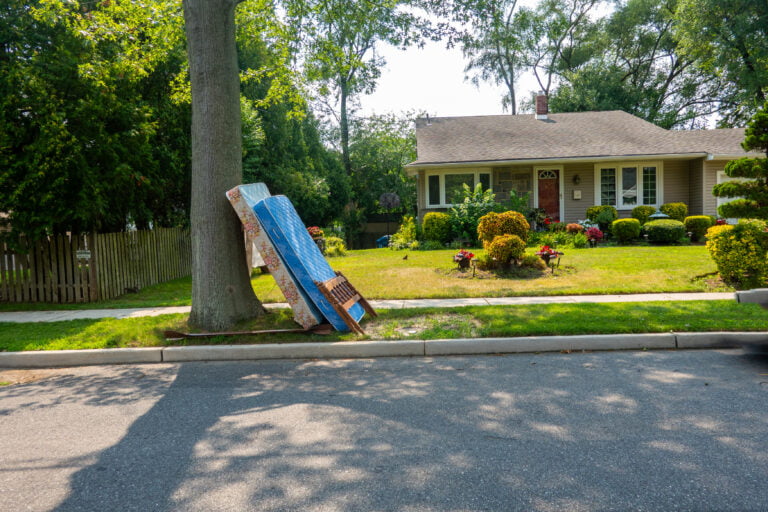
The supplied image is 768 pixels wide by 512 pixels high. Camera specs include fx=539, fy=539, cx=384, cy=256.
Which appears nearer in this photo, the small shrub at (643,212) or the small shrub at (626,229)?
Answer: the small shrub at (626,229)

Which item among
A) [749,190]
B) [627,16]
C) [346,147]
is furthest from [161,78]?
Result: [627,16]

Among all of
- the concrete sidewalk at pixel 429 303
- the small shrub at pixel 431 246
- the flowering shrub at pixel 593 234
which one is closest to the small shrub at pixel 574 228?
the flowering shrub at pixel 593 234

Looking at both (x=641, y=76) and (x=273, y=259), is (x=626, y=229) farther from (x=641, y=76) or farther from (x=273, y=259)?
(x=641, y=76)

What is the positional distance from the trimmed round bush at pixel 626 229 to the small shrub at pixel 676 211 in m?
2.96

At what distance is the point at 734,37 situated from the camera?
26406mm

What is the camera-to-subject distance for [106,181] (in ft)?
34.3

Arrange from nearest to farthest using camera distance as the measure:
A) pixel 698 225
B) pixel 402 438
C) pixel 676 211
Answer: pixel 402 438 → pixel 698 225 → pixel 676 211

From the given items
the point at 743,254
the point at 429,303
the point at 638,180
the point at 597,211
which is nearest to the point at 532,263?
the point at 429,303

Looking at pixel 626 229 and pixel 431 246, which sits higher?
pixel 626 229

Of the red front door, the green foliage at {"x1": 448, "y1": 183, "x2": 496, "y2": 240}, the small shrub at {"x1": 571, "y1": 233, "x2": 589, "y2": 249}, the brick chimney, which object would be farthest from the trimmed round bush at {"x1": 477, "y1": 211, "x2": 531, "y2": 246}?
the brick chimney

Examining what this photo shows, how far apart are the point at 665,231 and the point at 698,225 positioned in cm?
216

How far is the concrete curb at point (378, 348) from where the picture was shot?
652 centimetres

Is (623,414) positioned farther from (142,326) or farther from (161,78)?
(161,78)

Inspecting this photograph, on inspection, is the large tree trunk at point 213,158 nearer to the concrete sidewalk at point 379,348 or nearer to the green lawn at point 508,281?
the concrete sidewalk at point 379,348
